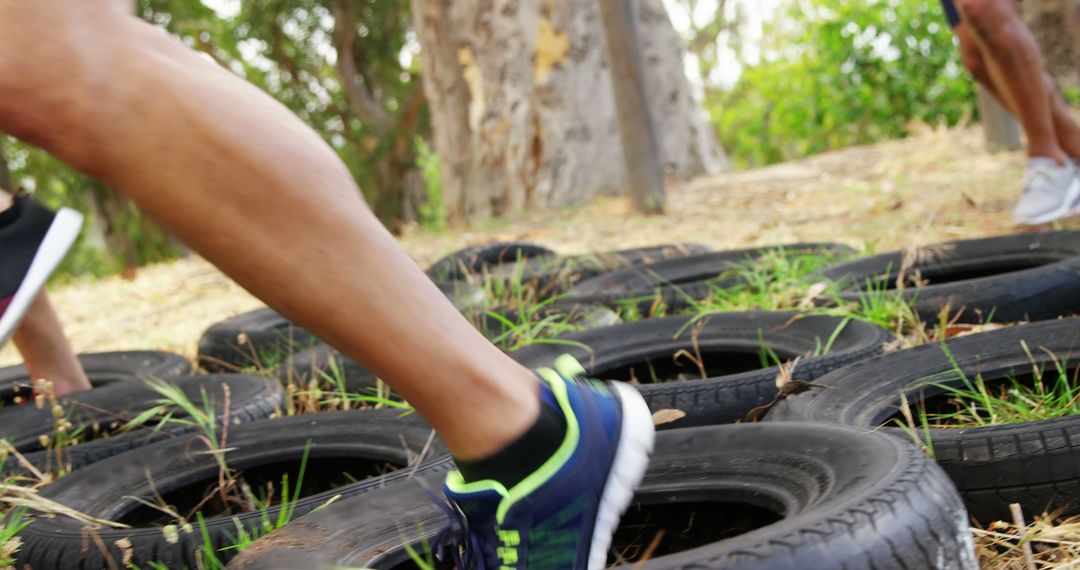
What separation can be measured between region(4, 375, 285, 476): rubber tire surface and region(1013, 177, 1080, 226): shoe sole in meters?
2.89

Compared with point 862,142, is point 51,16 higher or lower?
higher

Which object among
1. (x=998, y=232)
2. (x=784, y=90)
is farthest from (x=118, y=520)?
(x=784, y=90)

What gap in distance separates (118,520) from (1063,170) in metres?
3.50

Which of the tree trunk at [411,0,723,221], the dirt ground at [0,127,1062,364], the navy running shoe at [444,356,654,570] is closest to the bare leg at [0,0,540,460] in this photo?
the navy running shoe at [444,356,654,570]

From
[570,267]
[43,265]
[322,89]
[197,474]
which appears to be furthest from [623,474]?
[322,89]

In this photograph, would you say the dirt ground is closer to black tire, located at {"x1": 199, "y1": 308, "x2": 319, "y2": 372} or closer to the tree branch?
black tire, located at {"x1": 199, "y1": 308, "x2": 319, "y2": 372}

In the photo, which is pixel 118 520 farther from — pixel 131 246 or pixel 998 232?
pixel 131 246

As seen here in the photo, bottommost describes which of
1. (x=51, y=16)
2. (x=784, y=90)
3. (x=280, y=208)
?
(x=784, y=90)

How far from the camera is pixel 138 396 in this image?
272cm

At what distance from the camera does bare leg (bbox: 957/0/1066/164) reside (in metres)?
3.86

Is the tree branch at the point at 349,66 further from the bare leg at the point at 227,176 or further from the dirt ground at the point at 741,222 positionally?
the bare leg at the point at 227,176

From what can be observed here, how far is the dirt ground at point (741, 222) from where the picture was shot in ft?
15.7

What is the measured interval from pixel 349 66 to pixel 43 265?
13660 millimetres

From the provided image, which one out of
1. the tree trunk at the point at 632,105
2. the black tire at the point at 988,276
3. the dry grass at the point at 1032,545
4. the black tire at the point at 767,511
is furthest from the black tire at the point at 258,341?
the tree trunk at the point at 632,105
